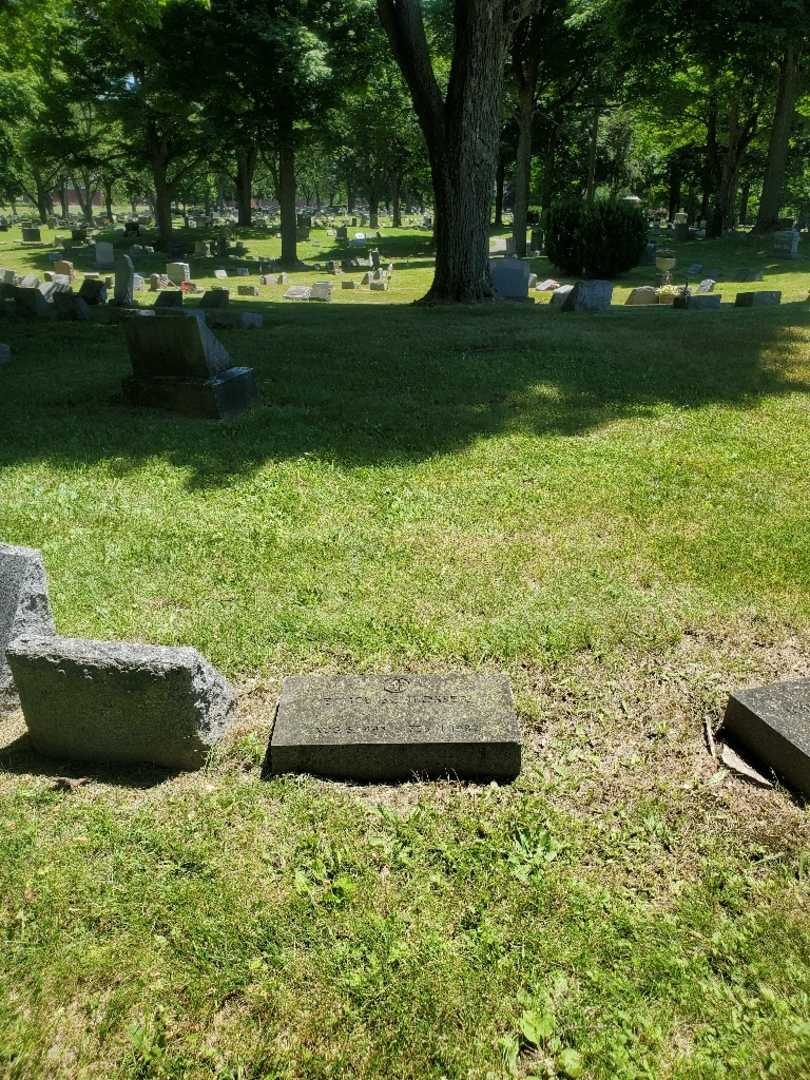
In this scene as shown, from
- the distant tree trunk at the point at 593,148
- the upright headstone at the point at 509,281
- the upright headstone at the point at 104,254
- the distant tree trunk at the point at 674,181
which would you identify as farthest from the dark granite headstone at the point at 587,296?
the distant tree trunk at the point at 674,181

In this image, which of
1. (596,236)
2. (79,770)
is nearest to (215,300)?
(596,236)

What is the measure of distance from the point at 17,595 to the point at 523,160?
2964 cm

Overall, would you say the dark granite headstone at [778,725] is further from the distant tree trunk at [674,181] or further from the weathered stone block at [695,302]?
the distant tree trunk at [674,181]

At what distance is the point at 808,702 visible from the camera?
3.09 meters

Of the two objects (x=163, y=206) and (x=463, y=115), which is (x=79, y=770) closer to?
(x=463, y=115)

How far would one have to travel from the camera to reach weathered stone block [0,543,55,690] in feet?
10.8

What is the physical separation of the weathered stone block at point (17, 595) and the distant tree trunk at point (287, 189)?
27702 millimetres

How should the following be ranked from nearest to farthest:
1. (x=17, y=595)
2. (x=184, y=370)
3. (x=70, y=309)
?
(x=17, y=595), (x=184, y=370), (x=70, y=309)

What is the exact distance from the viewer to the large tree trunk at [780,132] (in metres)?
24.5

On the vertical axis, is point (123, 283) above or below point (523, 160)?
below

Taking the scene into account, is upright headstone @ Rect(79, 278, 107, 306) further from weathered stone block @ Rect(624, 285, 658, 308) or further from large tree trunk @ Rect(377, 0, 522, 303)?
weathered stone block @ Rect(624, 285, 658, 308)

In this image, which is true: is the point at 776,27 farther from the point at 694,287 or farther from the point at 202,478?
the point at 202,478

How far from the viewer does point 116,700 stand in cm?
298

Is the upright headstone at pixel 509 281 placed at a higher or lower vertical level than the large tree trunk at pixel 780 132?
lower
